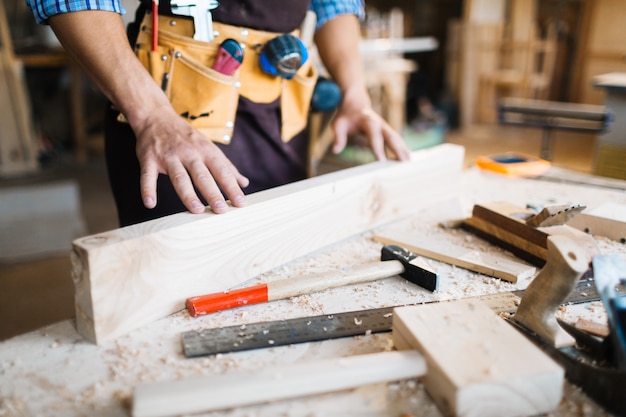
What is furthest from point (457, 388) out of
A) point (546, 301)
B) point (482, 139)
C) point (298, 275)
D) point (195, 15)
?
point (482, 139)

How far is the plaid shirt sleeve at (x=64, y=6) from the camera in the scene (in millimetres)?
1018

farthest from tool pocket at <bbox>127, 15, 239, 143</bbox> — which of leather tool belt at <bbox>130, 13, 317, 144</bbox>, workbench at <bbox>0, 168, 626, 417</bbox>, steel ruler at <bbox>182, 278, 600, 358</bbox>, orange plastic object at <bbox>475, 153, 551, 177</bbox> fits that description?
orange plastic object at <bbox>475, 153, 551, 177</bbox>

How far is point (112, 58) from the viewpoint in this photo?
1042 mm

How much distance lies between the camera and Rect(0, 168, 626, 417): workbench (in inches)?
25.5

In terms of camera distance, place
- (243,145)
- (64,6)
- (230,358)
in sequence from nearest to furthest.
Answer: (230,358)
(64,6)
(243,145)

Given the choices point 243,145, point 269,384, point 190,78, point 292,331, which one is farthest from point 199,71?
point 269,384

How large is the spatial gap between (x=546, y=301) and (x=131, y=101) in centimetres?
85

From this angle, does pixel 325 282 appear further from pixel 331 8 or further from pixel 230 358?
pixel 331 8

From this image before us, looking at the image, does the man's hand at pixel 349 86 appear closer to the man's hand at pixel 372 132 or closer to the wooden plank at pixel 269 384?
the man's hand at pixel 372 132

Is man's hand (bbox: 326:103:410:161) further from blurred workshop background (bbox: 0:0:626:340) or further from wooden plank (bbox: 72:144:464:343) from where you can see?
blurred workshop background (bbox: 0:0:626:340)

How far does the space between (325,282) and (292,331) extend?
6.4 inches

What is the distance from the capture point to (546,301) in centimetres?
74

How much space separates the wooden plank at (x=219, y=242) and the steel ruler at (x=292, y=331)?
0.37ft

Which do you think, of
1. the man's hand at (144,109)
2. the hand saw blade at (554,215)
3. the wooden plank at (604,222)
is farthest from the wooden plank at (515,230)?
the man's hand at (144,109)
